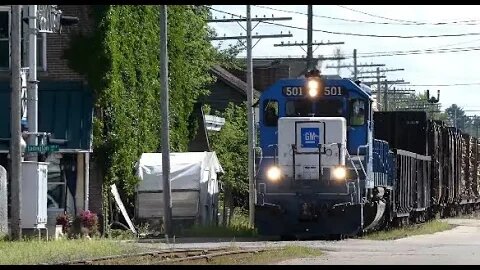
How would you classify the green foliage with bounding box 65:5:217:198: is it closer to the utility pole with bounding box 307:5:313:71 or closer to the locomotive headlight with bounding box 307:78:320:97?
the utility pole with bounding box 307:5:313:71

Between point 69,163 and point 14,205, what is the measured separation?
831 centimetres

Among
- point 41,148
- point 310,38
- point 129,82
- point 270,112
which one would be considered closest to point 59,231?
point 41,148

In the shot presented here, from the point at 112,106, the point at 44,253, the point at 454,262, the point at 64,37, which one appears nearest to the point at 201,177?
the point at 112,106

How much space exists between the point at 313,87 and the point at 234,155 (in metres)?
24.1

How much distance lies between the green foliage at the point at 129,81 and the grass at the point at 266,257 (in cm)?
1283

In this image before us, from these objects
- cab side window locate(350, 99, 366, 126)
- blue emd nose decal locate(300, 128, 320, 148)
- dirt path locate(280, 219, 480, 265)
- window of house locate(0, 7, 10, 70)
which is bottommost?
dirt path locate(280, 219, 480, 265)

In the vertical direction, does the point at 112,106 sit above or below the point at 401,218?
above

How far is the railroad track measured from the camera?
64.4 ft

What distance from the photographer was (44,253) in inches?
849

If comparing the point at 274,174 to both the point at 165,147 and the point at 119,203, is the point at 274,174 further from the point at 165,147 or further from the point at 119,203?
the point at 119,203

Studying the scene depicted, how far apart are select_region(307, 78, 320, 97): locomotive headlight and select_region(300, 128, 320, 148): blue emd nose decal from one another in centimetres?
114

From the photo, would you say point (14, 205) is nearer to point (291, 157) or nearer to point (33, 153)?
point (33, 153)

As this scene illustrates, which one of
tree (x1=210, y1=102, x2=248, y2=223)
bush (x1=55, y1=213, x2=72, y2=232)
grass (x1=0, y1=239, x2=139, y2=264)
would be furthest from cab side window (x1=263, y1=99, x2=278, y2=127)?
tree (x1=210, y1=102, x2=248, y2=223)

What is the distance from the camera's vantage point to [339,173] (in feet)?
88.6
